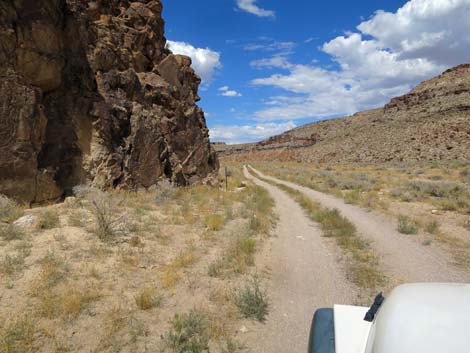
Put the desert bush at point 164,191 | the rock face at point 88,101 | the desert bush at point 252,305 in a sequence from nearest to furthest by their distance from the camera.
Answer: the desert bush at point 252,305, the rock face at point 88,101, the desert bush at point 164,191

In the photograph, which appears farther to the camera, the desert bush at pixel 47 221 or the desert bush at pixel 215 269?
the desert bush at pixel 47 221

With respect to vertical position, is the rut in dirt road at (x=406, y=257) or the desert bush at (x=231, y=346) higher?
the desert bush at (x=231, y=346)

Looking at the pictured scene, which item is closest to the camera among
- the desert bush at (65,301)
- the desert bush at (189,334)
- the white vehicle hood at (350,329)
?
the white vehicle hood at (350,329)

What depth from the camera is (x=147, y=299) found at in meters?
4.77

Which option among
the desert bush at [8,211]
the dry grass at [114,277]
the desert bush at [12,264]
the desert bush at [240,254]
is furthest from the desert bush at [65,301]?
the desert bush at [8,211]

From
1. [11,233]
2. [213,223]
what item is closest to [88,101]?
[11,233]

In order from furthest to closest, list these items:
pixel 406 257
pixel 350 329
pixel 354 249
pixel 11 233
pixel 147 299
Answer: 1. pixel 354 249
2. pixel 406 257
3. pixel 11 233
4. pixel 147 299
5. pixel 350 329

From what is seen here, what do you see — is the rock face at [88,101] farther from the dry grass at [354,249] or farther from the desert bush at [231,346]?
the desert bush at [231,346]

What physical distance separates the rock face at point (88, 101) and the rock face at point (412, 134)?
4266cm

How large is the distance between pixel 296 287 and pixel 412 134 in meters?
58.8

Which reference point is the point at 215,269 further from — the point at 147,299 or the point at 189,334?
the point at 189,334

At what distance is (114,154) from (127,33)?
26.0 ft

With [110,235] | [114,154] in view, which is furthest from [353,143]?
[110,235]

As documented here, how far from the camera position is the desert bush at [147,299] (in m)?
4.71
